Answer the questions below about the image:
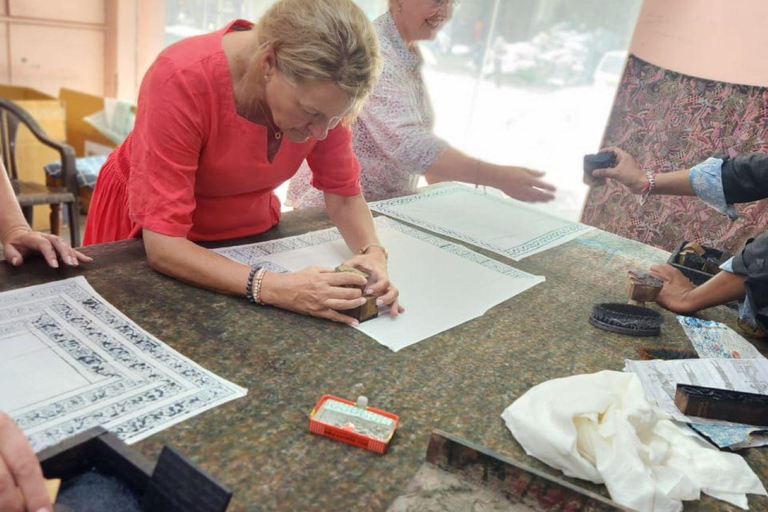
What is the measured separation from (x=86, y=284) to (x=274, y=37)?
54 cm

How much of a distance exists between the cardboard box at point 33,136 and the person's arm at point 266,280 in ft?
9.33

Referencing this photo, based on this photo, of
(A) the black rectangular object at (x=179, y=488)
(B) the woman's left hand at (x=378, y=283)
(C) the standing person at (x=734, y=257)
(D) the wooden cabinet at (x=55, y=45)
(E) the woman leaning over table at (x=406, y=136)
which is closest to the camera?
(A) the black rectangular object at (x=179, y=488)

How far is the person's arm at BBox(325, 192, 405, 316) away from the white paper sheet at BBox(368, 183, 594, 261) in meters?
0.31

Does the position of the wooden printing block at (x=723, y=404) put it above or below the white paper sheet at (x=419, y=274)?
above

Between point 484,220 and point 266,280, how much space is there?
0.96m

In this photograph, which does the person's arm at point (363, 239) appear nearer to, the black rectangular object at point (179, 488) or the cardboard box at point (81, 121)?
the black rectangular object at point (179, 488)

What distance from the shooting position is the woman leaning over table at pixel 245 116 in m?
0.97

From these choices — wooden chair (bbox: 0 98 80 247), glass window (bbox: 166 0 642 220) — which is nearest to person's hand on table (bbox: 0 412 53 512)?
glass window (bbox: 166 0 642 220)

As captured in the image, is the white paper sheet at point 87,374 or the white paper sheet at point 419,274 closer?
the white paper sheet at point 87,374

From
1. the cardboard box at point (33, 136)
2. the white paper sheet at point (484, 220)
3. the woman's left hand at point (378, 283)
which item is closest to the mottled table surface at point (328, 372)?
the woman's left hand at point (378, 283)

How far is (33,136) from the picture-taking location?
3.44m

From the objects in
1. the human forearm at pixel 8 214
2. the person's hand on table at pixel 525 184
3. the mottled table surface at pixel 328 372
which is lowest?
the mottled table surface at pixel 328 372

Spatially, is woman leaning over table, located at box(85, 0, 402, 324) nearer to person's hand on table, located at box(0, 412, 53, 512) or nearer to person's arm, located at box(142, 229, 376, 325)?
person's arm, located at box(142, 229, 376, 325)

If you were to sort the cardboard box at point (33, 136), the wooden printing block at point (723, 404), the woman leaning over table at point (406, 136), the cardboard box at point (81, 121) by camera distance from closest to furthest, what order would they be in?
the wooden printing block at point (723, 404) < the woman leaning over table at point (406, 136) < the cardboard box at point (33, 136) < the cardboard box at point (81, 121)
